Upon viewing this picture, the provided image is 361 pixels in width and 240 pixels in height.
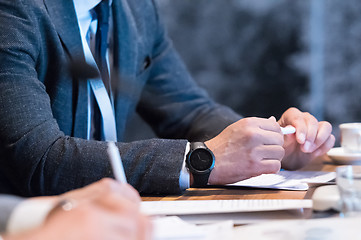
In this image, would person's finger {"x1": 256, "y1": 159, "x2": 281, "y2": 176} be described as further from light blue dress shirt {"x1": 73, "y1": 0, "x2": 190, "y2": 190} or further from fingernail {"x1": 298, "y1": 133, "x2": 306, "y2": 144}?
light blue dress shirt {"x1": 73, "y1": 0, "x2": 190, "y2": 190}

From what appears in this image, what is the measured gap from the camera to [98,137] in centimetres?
138

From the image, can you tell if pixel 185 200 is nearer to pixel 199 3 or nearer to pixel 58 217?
pixel 58 217

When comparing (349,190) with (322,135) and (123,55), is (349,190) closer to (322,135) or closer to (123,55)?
(322,135)

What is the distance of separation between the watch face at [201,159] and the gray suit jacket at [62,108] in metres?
0.03

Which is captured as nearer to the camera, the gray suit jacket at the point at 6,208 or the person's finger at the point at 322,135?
the gray suit jacket at the point at 6,208

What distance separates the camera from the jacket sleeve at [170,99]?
1.60 m

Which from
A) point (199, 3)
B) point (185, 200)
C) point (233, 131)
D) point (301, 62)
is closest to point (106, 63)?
point (233, 131)

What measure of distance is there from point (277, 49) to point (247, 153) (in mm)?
2099

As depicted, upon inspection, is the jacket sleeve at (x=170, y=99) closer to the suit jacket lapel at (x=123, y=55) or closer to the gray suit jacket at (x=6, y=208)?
the suit jacket lapel at (x=123, y=55)

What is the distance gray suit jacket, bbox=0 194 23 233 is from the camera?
585mm

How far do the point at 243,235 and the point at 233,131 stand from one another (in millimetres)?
433

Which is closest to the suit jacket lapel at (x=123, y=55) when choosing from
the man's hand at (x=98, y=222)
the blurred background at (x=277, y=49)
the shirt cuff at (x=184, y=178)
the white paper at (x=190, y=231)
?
the shirt cuff at (x=184, y=178)

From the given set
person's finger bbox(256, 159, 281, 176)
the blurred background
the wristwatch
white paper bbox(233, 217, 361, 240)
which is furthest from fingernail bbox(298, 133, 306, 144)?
the blurred background

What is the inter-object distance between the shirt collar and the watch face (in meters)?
0.48
